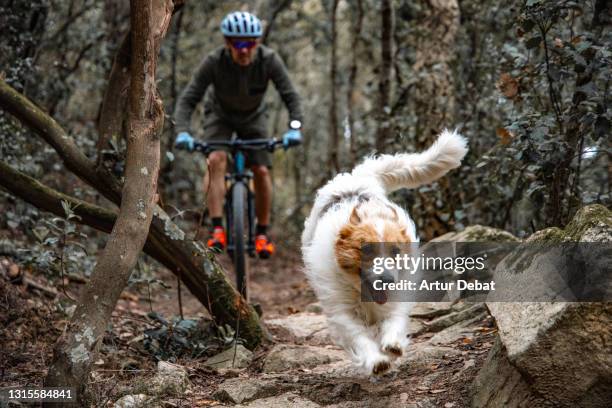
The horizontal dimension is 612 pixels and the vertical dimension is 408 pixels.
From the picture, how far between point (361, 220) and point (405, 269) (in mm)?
416

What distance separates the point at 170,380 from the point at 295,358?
979 mm

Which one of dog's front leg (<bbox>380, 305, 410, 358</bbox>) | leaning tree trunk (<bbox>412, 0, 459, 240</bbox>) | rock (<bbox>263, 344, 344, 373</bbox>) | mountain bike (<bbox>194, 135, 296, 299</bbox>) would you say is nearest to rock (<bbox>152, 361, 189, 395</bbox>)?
rock (<bbox>263, 344, 344, 373</bbox>)

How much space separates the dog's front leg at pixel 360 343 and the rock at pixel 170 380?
3.25 feet

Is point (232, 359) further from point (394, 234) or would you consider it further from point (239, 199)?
point (239, 199)

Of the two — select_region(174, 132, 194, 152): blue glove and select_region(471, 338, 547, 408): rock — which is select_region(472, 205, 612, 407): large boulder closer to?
select_region(471, 338, 547, 408): rock

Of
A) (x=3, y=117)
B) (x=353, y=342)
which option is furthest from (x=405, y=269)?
(x=3, y=117)

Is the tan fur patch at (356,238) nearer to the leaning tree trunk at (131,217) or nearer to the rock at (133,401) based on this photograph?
the leaning tree trunk at (131,217)

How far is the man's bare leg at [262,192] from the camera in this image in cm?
662

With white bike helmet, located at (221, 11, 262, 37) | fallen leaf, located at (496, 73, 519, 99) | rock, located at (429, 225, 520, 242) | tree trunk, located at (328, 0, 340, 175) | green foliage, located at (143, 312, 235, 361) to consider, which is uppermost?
tree trunk, located at (328, 0, 340, 175)

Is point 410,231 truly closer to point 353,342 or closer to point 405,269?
point 405,269

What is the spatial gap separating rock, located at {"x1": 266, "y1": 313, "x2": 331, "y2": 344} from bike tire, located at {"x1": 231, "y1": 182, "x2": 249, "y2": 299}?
0.46 metres

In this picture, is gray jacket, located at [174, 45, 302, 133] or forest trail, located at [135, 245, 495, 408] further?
gray jacket, located at [174, 45, 302, 133]

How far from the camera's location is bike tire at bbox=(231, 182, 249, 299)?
19.4ft

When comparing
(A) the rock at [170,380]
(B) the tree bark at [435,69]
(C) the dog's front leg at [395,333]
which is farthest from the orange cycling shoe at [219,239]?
(C) the dog's front leg at [395,333]
